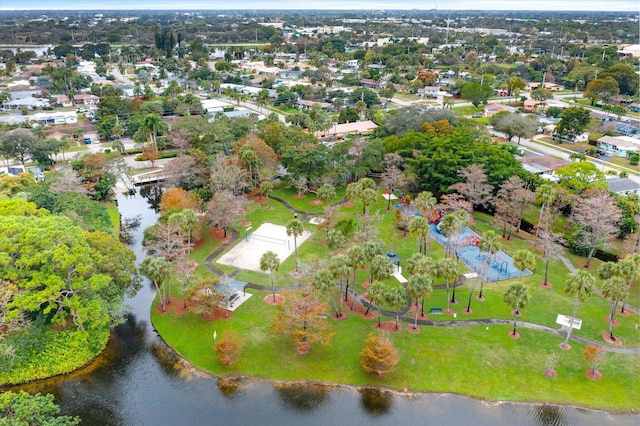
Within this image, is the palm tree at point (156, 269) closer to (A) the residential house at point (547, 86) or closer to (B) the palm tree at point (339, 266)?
(B) the palm tree at point (339, 266)

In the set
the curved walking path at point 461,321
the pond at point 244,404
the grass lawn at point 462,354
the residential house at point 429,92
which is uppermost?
the residential house at point 429,92

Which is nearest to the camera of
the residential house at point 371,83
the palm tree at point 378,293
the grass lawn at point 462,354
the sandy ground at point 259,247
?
the grass lawn at point 462,354

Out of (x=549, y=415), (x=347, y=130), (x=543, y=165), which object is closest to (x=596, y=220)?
(x=549, y=415)

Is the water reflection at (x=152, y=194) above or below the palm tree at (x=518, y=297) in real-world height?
below

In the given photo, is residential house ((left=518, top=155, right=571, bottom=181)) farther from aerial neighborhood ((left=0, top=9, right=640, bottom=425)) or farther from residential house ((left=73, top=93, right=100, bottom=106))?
residential house ((left=73, top=93, right=100, bottom=106))

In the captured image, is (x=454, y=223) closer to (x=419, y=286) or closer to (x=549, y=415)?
(x=419, y=286)

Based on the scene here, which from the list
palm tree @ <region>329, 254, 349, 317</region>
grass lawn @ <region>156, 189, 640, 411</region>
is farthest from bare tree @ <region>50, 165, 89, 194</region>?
palm tree @ <region>329, 254, 349, 317</region>

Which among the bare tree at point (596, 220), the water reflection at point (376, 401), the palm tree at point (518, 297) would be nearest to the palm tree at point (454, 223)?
the palm tree at point (518, 297)
